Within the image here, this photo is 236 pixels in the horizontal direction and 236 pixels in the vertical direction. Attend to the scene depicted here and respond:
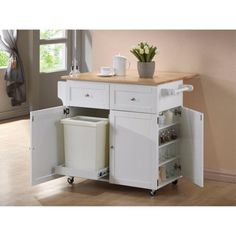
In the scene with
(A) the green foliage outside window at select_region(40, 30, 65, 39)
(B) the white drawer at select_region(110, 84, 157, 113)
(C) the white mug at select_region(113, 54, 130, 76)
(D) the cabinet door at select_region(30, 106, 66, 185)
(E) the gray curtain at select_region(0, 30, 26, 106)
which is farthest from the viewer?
(A) the green foliage outside window at select_region(40, 30, 65, 39)

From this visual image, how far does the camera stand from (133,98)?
11.0 ft

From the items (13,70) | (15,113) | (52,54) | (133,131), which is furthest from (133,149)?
(52,54)

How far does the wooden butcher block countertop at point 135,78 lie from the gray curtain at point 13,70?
282cm

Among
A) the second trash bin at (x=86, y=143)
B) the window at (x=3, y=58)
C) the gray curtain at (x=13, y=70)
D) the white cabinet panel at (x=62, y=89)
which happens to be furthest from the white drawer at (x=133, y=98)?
the window at (x=3, y=58)

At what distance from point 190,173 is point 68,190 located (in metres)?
0.85

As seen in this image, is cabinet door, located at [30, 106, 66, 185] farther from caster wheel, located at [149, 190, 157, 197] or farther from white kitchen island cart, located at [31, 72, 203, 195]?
caster wheel, located at [149, 190, 157, 197]

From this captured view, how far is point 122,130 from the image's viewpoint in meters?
3.48

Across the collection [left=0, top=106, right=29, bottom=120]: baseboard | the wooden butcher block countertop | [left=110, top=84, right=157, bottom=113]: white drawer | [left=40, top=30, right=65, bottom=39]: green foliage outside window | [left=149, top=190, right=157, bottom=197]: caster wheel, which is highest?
[left=40, top=30, right=65, bottom=39]: green foliage outside window

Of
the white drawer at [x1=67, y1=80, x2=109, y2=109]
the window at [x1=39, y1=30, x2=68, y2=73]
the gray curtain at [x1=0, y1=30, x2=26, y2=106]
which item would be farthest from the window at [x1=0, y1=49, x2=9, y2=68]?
the white drawer at [x1=67, y1=80, x2=109, y2=109]

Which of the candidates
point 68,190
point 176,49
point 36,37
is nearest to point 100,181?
point 68,190

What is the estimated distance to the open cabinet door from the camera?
3.47 metres

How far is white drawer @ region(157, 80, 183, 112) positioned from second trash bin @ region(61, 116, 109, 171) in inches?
16.0

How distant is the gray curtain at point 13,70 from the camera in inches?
250

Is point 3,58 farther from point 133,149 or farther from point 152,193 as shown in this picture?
point 152,193
